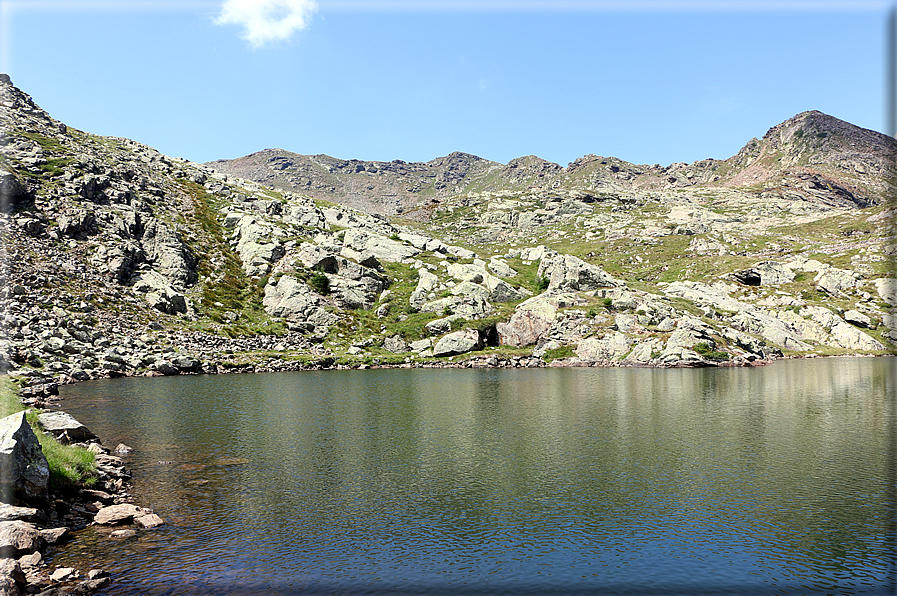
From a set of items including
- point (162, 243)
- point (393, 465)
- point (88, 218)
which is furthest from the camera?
point (162, 243)

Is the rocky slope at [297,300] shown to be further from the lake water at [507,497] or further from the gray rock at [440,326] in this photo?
the lake water at [507,497]

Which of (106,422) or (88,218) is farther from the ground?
(88,218)

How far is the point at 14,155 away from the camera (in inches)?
6270

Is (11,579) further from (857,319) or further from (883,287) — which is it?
(883,287)

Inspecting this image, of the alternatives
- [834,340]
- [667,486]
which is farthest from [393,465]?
[834,340]

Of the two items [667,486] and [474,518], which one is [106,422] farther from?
[667,486]

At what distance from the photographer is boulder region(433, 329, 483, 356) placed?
131625 mm

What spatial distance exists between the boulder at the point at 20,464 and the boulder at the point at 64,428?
12060mm

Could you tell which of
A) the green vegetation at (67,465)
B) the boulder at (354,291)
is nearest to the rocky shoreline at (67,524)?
the green vegetation at (67,465)

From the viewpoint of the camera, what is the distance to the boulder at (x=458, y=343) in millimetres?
131625

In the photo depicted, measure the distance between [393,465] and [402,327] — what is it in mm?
104137

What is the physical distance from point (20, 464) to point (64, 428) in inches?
639

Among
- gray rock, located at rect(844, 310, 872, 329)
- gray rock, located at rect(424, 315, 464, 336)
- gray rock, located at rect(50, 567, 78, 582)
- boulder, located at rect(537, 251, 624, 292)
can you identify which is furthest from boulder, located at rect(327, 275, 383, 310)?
gray rock, located at rect(844, 310, 872, 329)

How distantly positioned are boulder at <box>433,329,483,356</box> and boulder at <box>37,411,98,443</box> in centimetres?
9274
